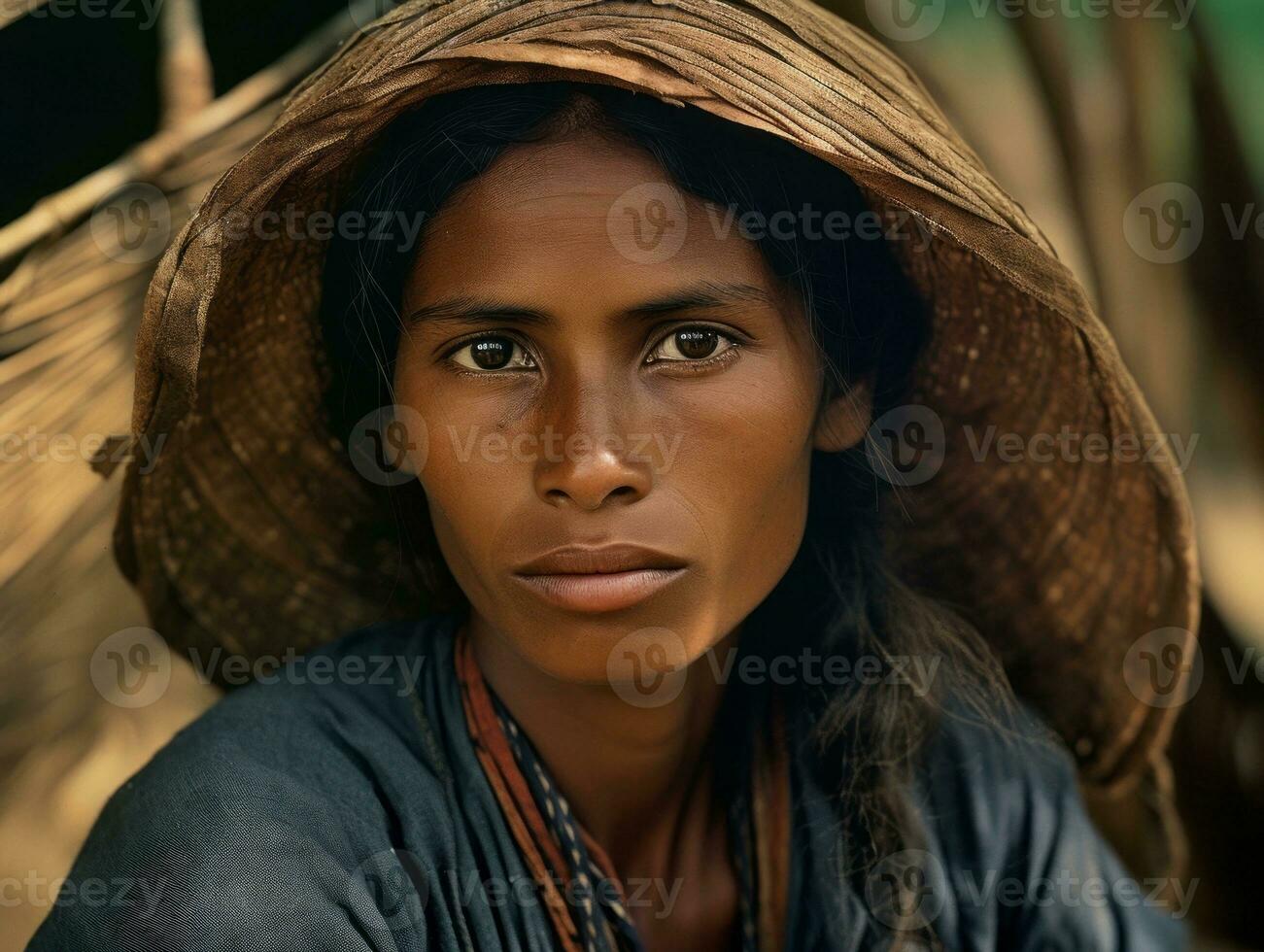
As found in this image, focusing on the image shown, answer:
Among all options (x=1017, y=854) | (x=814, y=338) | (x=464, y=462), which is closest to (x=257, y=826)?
(x=464, y=462)

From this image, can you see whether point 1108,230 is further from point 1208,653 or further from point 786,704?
point 786,704

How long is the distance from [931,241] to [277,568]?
40.4 inches

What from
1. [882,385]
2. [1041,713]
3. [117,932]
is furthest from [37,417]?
[1041,713]

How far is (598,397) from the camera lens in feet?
4.16

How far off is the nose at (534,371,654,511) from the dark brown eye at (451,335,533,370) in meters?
0.09

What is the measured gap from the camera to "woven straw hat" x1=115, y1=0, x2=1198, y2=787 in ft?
4.06

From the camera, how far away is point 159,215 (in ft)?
6.33

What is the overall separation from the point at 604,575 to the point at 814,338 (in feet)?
1.27

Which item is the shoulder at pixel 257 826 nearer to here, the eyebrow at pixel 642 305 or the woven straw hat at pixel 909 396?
the woven straw hat at pixel 909 396

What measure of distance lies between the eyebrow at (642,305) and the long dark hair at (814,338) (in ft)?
Answer: 0.20

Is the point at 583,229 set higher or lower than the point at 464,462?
higher

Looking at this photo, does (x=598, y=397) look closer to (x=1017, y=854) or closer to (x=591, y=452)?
(x=591, y=452)

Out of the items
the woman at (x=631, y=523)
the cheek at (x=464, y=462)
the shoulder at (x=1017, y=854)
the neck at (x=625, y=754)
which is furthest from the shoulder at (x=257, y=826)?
the shoulder at (x=1017, y=854)

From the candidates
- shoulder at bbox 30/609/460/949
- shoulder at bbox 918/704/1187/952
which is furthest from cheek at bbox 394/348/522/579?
shoulder at bbox 918/704/1187/952
